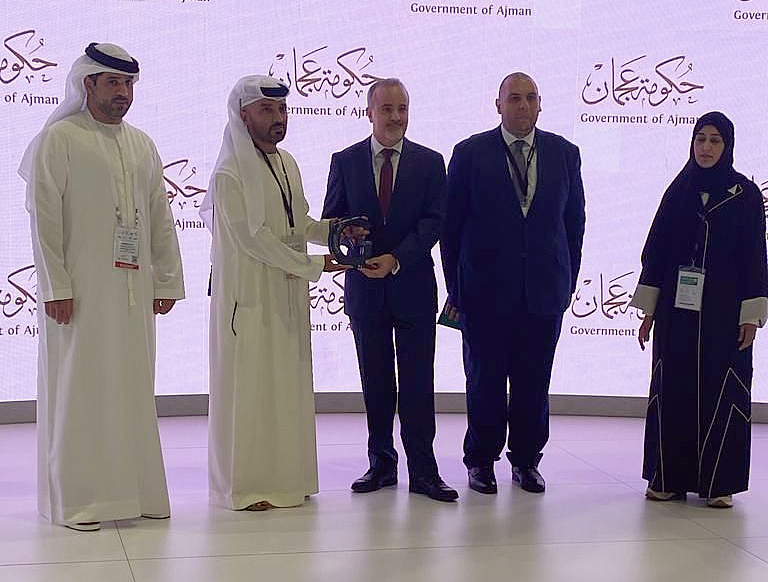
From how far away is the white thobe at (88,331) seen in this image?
14.0 feet

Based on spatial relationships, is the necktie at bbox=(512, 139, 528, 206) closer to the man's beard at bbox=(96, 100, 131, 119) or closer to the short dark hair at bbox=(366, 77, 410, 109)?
the short dark hair at bbox=(366, 77, 410, 109)

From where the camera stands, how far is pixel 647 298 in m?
4.87

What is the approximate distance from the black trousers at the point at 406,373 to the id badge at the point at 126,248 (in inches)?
40.1

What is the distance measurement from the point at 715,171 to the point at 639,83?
2.38 m

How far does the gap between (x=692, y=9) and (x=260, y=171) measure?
3.61 m

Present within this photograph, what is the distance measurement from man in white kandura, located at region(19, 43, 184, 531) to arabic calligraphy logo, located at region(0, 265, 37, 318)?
7.26 feet

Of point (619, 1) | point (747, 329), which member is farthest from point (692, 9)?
point (747, 329)

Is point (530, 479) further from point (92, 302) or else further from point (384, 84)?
point (92, 302)

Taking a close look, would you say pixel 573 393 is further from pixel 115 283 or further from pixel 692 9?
pixel 115 283

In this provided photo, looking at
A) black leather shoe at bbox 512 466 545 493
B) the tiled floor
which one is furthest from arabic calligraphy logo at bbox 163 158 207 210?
black leather shoe at bbox 512 466 545 493

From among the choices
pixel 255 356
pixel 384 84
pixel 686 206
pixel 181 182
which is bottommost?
pixel 255 356

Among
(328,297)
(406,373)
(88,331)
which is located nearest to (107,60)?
(88,331)

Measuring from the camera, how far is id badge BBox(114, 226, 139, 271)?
4348mm

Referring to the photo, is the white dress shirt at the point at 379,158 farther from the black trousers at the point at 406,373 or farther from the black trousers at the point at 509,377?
the black trousers at the point at 509,377
